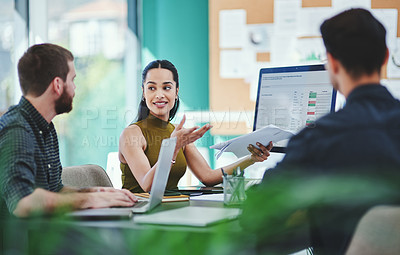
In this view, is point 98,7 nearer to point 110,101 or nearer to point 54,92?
point 110,101

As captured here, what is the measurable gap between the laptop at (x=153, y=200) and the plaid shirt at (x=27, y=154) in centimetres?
19

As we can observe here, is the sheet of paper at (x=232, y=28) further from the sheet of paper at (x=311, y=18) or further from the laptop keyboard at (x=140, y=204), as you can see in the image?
the laptop keyboard at (x=140, y=204)

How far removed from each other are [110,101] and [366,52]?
133 inches

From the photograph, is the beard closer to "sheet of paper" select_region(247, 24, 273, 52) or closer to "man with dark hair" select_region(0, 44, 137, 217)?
"man with dark hair" select_region(0, 44, 137, 217)

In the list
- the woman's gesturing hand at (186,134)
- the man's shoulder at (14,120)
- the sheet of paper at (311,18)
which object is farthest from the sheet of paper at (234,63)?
the man's shoulder at (14,120)

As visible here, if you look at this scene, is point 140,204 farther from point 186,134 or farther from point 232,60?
point 232,60

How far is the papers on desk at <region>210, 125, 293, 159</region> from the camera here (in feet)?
6.36

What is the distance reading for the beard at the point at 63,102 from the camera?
1.68 m

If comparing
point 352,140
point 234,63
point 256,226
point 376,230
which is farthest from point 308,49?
point 256,226

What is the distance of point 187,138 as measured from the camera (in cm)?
197

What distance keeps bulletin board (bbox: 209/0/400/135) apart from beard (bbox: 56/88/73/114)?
2.33m

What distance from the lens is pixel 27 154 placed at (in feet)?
4.60

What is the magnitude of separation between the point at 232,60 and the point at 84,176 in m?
2.10

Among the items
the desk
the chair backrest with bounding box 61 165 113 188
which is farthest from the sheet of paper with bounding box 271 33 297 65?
the desk
